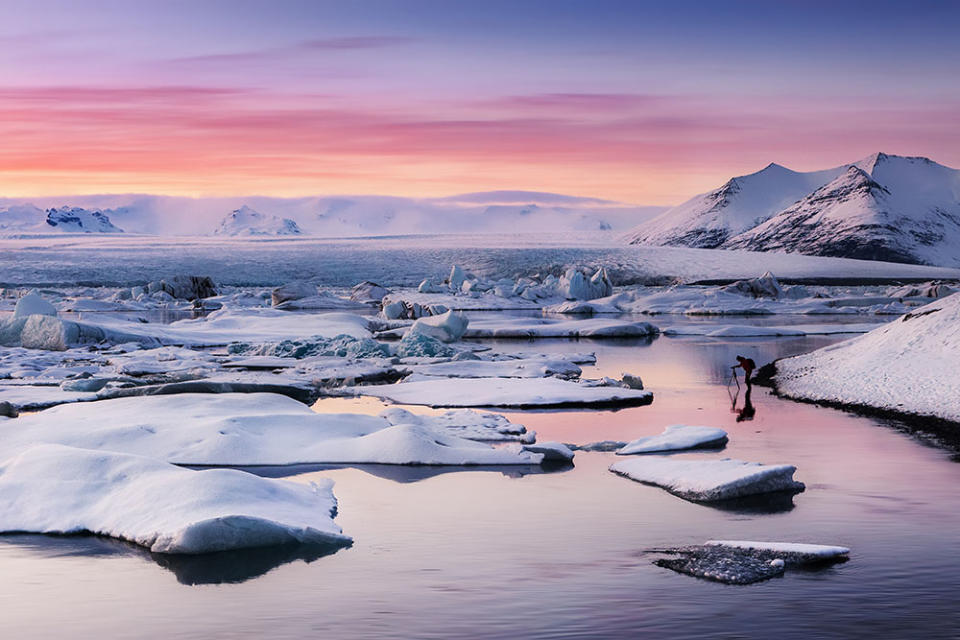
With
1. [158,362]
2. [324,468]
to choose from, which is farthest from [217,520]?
[158,362]

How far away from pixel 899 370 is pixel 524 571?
11806 millimetres

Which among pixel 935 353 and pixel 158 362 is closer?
pixel 935 353

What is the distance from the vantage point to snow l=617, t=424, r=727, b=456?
12.9 m

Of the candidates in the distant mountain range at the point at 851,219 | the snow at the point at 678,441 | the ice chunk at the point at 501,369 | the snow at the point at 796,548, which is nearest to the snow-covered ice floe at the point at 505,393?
the ice chunk at the point at 501,369

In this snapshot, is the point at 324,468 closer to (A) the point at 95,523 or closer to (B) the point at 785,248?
(A) the point at 95,523

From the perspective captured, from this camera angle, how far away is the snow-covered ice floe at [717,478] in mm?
10367

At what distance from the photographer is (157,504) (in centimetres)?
909

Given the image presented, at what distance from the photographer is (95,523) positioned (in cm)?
913

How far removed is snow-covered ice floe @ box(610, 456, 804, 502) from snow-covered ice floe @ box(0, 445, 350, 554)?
327 centimetres

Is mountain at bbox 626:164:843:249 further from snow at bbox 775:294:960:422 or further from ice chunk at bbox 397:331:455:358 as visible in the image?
snow at bbox 775:294:960:422

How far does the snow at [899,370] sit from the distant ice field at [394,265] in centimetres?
6181

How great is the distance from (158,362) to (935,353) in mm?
15431

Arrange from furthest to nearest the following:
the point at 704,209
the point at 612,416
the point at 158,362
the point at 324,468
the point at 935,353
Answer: the point at 704,209 < the point at 158,362 < the point at 935,353 < the point at 612,416 < the point at 324,468

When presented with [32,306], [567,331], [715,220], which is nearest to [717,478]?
[32,306]
